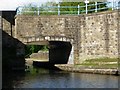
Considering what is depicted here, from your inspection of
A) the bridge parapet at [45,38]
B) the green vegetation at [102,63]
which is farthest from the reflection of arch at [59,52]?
the green vegetation at [102,63]

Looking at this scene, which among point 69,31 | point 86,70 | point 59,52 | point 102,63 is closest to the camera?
point 86,70

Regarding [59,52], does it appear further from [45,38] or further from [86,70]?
[86,70]

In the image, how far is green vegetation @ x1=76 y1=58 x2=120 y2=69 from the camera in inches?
917

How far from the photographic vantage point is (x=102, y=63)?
987 inches

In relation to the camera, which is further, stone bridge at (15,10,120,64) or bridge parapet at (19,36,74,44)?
bridge parapet at (19,36,74,44)

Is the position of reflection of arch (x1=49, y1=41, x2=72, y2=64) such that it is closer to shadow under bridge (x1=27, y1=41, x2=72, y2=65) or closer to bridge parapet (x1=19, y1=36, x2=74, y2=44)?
shadow under bridge (x1=27, y1=41, x2=72, y2=65)

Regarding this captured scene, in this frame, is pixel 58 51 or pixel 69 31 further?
pixel 58 51

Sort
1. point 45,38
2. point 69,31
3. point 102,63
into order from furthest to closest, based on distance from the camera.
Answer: point 69,31
point 45,38
point 102,63

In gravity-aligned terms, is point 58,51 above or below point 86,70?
above

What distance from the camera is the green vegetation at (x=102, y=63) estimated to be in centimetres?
2329

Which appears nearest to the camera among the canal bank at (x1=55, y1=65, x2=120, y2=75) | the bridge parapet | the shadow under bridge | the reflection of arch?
the canal bank at (x1=55, y1=65, x2=120, y2=75)

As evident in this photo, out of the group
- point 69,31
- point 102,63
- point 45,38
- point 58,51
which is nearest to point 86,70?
point 102,63

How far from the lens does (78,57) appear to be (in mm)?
27781

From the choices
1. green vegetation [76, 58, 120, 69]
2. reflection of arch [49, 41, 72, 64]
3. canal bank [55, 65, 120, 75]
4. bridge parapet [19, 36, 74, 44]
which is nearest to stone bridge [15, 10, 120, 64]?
bridge parapet [19, 36, 74, 44]
